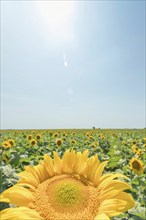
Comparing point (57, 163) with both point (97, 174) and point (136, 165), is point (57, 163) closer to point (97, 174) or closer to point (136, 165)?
point (97, 174)

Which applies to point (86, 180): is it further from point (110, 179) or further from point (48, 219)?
point (48, 219)

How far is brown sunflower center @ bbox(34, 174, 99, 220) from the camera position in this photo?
6.11ft

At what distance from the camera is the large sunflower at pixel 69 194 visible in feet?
5.97

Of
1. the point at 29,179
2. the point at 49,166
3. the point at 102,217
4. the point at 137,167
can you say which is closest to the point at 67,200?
the point at 102,217

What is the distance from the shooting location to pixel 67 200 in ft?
6.41

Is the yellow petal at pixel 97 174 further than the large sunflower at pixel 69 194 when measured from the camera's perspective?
Yes

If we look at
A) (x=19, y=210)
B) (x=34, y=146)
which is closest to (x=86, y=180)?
(x=19, y=210)

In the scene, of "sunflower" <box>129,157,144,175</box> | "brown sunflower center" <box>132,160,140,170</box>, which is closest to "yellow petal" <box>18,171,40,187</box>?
"sunflower" <box>129,157,144,175</box>

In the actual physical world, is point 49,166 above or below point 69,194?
above

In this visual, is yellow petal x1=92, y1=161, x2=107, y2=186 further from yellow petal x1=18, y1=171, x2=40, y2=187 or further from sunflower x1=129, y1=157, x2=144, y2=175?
sunflower x1=129, y1=157, x2=144, y2=175

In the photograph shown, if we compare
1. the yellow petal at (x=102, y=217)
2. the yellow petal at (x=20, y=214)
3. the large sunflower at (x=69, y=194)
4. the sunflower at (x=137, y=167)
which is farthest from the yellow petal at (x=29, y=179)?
the sunflower at (x=137, y=167)

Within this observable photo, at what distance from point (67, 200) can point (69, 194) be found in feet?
0.16

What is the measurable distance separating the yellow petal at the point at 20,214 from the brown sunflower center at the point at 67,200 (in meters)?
0.08

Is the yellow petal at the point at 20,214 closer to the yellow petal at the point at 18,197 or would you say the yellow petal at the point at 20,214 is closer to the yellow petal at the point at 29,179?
the yellow petal at the point at 18,197
